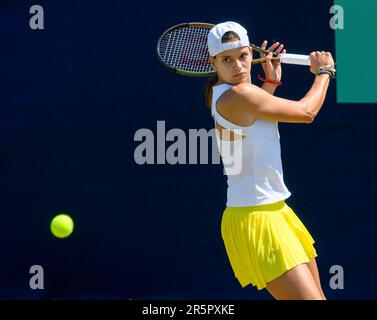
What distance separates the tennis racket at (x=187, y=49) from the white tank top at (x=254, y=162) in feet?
1.45

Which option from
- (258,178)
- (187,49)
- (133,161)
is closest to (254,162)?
(258,178)

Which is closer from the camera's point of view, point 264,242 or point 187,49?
point 264,242

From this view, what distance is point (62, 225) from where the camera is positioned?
4602 millimetres

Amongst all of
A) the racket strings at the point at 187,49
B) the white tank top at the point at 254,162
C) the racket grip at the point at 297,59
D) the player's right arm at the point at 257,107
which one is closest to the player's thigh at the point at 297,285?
the white tank top at the point at 254,162

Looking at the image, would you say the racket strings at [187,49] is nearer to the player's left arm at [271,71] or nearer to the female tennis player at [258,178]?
the player's left arm at [271,71]

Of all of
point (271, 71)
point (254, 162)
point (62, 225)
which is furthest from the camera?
point (62, 225)

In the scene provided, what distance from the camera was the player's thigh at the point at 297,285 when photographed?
3.18 meters

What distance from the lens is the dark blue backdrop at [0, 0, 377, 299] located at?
4629mm

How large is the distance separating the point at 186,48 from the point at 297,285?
129 cm

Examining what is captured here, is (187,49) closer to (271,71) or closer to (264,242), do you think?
(271,71)

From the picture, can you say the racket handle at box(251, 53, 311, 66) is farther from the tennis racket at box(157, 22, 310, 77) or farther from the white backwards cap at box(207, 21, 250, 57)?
the white backwards cap at box(207, 21, 250, 57)

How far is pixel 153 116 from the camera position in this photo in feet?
15.3
